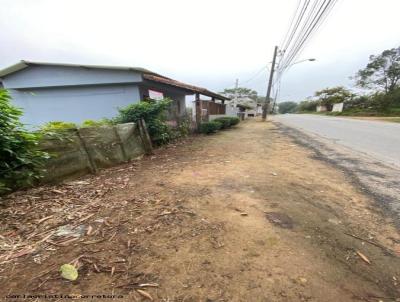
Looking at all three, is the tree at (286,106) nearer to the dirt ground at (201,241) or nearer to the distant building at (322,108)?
the distant building at (322,108)

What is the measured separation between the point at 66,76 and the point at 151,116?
5.21 metres

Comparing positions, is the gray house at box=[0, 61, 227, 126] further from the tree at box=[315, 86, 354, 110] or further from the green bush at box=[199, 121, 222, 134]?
the tree at box=[315, 86, 354, 110]

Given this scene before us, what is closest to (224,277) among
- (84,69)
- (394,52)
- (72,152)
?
(72,152)

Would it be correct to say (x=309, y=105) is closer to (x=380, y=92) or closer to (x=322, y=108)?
(x=322, y=108)

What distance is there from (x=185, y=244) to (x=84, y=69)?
375 inches

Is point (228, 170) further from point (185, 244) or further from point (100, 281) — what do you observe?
point (100, 281)

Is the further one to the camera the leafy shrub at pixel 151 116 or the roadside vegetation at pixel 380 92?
the roadside vegetation at pixel 380 92

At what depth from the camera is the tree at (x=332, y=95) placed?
48406mm

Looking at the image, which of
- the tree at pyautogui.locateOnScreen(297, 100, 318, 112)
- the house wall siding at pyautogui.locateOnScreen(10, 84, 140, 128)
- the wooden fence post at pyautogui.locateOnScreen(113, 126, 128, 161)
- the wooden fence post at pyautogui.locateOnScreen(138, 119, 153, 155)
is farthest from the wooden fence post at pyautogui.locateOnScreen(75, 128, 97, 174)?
the tree at pyautogui.locateOnScreen(297, 100, 318, 112)

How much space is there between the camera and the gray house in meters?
9.43

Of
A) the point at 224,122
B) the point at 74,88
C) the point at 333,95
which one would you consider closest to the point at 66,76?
the point at 74,88

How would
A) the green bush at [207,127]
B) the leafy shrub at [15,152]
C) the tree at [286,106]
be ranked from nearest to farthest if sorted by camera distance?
the leafy shrub at [15,152] → the green bush at [207,127] → the tree at [286,106]

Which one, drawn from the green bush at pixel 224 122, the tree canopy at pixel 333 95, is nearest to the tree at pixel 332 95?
the tree canopy at pixel 333 95

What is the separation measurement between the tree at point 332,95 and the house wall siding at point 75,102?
5056cm
